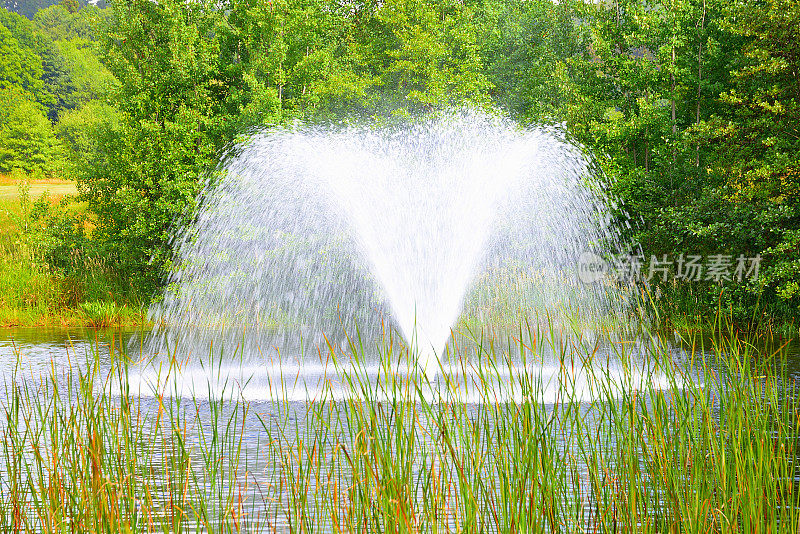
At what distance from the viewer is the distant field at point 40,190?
4041cm

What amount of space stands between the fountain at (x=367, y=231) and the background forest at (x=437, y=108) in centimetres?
126

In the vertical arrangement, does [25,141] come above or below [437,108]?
above

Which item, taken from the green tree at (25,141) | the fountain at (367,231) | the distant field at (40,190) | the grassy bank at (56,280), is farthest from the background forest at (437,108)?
the green tree at (25,141)

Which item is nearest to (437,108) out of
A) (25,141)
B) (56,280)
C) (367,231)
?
(56,280)

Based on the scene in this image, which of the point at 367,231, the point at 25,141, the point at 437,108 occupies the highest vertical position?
the point at 25,141

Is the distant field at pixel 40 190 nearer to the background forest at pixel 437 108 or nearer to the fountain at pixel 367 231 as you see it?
the background forest at pixel 437 108

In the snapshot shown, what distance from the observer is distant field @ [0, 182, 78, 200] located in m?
40.4

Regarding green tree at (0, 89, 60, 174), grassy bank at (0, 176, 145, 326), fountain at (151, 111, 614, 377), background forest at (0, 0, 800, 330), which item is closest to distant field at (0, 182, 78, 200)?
green tree at (0, 89, 60, 174)

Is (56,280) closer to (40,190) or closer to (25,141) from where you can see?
(40,190)

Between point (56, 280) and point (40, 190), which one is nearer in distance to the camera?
point (56, 280)

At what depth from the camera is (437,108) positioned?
2803cm

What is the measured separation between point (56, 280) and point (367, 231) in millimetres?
11862

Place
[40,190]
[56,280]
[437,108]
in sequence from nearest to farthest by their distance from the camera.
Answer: [56,280] → [437,108] → [40,190]

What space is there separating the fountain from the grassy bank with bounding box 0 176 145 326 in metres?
1.42
